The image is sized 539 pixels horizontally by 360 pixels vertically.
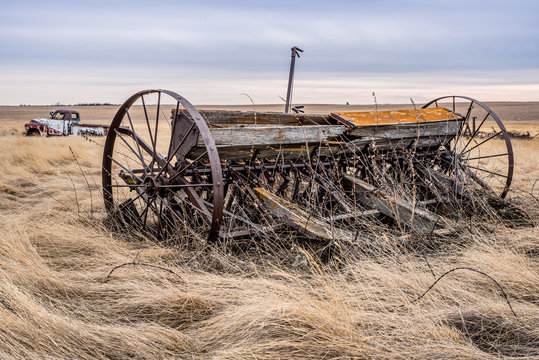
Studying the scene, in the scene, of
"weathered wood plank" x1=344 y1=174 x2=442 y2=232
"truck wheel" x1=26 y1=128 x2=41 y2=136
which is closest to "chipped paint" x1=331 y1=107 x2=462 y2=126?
"weathered wood plank" x1=344 y1=174 x2=442 y2=232

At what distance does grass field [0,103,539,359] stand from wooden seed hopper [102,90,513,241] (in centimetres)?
33

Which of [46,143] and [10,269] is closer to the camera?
[10,269]

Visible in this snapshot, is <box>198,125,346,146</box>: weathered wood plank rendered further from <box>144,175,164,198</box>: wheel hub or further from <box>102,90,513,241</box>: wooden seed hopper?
<box>144,175,164,198</box>: wheel hub

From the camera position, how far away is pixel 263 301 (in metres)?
2.72

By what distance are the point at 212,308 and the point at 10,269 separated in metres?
1.65

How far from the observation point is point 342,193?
4.65m

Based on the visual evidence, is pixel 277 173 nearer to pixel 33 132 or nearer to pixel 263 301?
pixel 263 301

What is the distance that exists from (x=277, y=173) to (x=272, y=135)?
526 mm

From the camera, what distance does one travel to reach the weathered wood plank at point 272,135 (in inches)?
168

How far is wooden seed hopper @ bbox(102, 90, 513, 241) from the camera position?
3.94 metres

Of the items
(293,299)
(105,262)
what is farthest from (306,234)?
(105,262)

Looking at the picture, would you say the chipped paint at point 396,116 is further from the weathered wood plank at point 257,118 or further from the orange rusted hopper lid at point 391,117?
the weathered wood plank at point 257,118

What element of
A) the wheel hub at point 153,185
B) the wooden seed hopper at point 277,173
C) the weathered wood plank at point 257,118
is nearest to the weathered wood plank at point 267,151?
the wooden seed hopper at point 277,173

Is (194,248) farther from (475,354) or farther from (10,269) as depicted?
(475,354)
